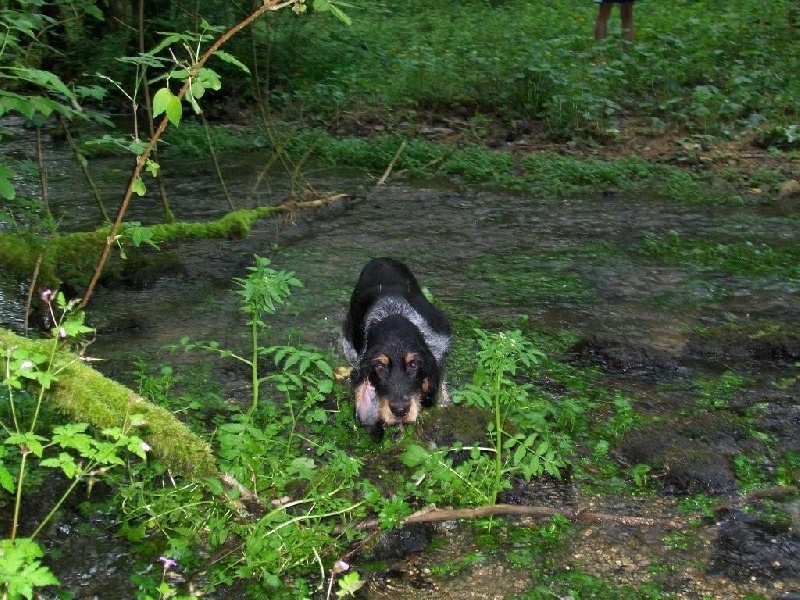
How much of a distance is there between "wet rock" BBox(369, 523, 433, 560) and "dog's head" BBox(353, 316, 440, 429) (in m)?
1.11

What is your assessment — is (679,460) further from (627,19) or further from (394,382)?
(627,19)

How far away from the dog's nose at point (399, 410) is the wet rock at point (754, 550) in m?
1.89

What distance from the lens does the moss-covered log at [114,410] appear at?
4293 mm

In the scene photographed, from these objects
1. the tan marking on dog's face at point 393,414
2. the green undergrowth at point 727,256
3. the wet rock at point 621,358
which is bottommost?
the wet rock at point 621,358

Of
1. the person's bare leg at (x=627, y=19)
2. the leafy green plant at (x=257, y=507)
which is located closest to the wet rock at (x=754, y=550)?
the leafy green plant at (x=257, y=507)

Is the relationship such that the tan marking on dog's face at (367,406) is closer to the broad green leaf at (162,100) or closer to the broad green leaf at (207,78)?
the broad green leaf at (207,78)

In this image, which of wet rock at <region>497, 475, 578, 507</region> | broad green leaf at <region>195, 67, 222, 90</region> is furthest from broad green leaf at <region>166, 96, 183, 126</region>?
wet rock at <region>497, 475, 578, 507</region>

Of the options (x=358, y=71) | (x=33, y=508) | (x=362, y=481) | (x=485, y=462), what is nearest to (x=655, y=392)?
(x=485, y=462)

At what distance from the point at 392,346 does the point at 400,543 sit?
1.84 meters

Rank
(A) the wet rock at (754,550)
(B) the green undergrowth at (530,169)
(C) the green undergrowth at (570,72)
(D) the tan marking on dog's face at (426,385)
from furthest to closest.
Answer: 1. (C) the green undergrowth at (570,72)
2. (B) the green undergrowth at (530,169)
3. (D) the tan marking on dog's face at (426,385)
4. (A) the wet rock at (754,550)

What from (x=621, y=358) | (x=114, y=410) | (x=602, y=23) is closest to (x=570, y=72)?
(x=602, y=23)

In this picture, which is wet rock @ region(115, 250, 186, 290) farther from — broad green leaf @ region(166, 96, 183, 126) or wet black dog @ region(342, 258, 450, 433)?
broad green leaf @ region(166, 96, 183, 126)

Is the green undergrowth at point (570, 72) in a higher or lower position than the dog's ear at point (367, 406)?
higher

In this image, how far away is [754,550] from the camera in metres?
4.51
